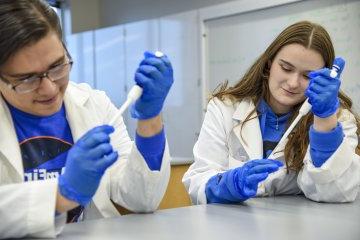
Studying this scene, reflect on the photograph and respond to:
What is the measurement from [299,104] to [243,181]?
48cm

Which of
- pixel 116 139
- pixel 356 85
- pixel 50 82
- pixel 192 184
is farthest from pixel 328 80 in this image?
pixel 356 85

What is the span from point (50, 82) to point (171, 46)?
3.03 meters

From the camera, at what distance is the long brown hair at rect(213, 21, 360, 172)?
53.9 inches

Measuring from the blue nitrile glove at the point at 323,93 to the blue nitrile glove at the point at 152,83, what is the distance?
41 centimetres

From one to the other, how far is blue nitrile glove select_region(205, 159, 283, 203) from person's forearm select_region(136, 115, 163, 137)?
26cm

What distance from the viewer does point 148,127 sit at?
3.36ft

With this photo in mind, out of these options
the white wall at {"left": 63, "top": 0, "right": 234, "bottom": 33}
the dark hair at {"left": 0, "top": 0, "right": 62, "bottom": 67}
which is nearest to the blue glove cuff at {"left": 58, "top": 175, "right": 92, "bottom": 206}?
the dark hair at {"left": 0, "top": 0, "right": 62, "bottom": 67}

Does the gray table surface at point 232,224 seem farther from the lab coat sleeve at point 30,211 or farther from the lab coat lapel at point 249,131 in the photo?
the lab coat lapel at point 249,131

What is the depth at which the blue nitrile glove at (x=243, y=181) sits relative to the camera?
1.11 metres

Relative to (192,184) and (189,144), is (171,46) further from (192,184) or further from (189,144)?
(192,184)

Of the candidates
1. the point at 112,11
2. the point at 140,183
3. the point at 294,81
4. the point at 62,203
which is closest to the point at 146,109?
the point at 140,183

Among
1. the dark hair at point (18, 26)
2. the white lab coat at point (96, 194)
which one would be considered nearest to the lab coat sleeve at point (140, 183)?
the white lab coat at point (96, 194)

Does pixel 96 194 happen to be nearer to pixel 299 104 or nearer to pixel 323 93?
pixel 323 93

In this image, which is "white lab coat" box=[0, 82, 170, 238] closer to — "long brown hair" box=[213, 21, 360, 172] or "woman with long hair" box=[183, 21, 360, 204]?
"woman with long hair" box=[183, 21, 360, 204]
